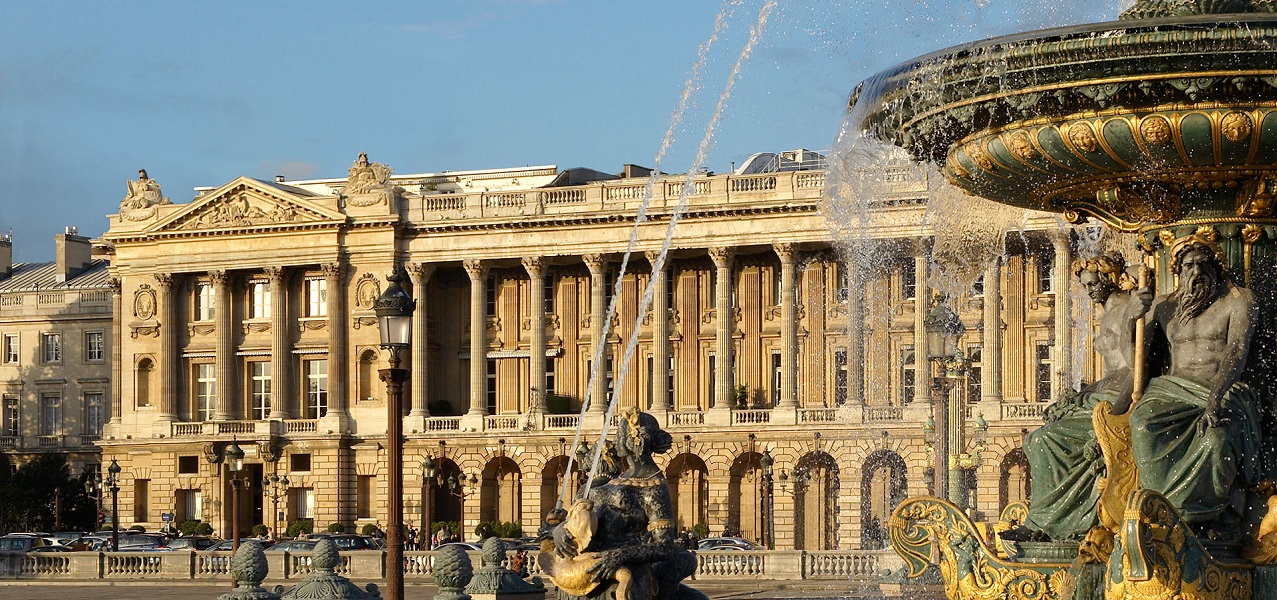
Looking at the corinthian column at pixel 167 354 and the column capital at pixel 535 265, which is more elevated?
the column capital at pixel 535 265

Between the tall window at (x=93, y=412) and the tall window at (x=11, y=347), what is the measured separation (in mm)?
3891

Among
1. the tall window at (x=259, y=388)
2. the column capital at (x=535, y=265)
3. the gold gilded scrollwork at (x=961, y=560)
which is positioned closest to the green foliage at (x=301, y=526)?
the tall window at (x=259, y=388)

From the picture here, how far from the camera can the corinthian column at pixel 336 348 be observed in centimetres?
8444

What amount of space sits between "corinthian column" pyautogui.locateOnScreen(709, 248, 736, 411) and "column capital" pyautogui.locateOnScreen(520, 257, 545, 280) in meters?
6.31

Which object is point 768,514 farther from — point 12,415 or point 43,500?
point 12,415

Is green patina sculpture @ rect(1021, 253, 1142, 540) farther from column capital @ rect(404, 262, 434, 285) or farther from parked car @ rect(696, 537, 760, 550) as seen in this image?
column capital @ rect(404, 262, 434, 285)

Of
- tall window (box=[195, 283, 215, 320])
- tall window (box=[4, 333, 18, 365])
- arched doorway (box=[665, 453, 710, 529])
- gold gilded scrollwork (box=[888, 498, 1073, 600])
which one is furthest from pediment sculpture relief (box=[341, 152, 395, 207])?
gold gilded scrollwork (box=[888, 498, 1073, 600])

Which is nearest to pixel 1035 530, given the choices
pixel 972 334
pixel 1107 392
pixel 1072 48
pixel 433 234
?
pixel 1107 392

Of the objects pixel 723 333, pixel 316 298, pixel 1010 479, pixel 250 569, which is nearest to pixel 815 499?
pixel 723 333

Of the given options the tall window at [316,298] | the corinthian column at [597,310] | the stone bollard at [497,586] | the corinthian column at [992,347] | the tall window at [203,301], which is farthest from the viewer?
the tall window at [203,301]

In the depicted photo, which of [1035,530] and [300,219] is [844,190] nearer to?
[1035,530]

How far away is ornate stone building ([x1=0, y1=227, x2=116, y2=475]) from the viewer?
97312mm

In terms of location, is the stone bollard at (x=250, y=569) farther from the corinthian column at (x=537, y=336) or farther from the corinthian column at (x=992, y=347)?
the corinthian column at (x=537, y=336)

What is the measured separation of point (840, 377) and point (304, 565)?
105 ft
